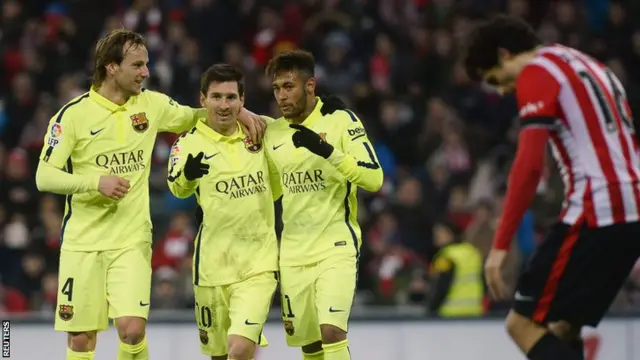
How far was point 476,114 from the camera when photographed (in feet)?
53.4

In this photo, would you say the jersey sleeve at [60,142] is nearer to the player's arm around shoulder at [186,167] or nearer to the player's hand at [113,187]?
the player's hand at [113,187]

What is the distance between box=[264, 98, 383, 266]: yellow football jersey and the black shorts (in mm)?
2150

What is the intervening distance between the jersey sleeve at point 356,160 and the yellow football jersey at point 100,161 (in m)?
1.27

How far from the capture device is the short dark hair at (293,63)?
8.65m

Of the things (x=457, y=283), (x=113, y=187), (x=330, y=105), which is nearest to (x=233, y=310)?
(x=113, y=187)

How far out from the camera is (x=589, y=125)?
254 inches

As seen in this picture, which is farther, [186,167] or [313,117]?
[313,117]

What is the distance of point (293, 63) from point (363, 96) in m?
7.44

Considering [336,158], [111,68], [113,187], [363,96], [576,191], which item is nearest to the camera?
[576,191]

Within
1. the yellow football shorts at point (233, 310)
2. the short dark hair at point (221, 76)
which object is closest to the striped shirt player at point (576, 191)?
the yellow football shorts at point (233, 310)

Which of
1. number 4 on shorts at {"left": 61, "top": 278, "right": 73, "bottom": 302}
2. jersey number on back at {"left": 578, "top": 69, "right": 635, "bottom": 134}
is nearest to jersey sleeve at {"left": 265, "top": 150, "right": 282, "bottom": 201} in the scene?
number 4 on shorts at {"left": 61, "top": 278, "right": 73, "bottom": 302}

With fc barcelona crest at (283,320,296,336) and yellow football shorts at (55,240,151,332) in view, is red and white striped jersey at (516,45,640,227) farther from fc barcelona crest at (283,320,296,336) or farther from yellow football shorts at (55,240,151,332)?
yellow football shorts at (55,240,151,332)

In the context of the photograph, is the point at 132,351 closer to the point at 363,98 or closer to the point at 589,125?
the point at 589,125

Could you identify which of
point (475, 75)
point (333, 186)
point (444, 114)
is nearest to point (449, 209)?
point (444, 114)
